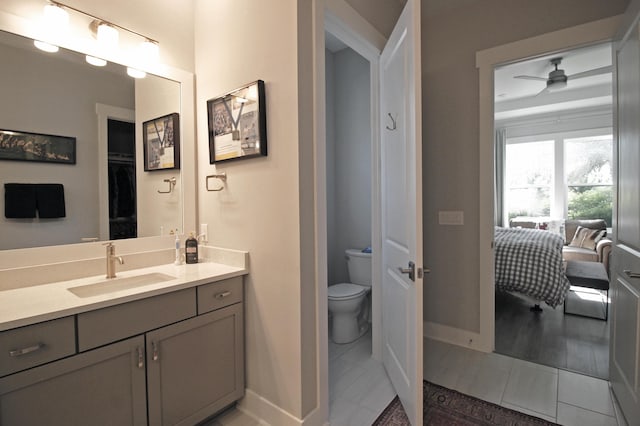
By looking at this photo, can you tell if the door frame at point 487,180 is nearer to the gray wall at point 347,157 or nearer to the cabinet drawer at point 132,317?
the gray wall at point 347,157

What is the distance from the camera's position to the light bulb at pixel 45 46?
1.54 meters

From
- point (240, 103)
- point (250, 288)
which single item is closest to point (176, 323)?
point (250, 288)

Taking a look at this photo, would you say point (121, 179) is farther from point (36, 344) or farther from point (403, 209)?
point (403, 209)

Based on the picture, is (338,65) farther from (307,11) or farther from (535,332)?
(535,332)

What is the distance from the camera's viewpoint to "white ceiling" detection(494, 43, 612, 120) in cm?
396

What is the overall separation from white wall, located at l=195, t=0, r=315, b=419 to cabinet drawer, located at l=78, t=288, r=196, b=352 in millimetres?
392

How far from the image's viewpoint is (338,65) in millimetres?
3475

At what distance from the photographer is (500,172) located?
21.1ft

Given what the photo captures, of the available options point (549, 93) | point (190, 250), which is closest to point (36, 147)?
point (190, 250)

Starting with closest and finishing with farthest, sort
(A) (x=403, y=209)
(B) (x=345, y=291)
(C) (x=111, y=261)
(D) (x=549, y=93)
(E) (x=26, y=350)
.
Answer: (E) (x=26, y=350)
(C) (x=111, y=261)
(A) (x=403, y=209)
(B) (x=345, y=291)
(D) (x=549, y=93)

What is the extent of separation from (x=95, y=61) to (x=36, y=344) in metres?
1.47

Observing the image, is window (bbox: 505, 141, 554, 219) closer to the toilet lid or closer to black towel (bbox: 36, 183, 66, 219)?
the toilet lid

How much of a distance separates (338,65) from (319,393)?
3.18m

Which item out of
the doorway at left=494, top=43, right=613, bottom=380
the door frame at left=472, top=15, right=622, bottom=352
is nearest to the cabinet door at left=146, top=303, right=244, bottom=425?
the door frame at left=472, top=15, right=622, bottom=352
